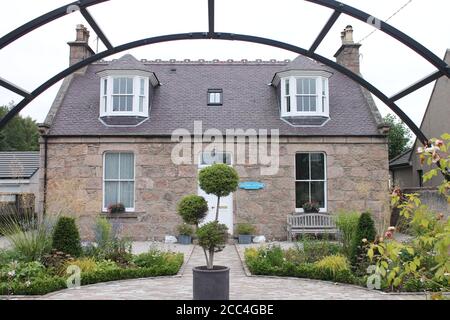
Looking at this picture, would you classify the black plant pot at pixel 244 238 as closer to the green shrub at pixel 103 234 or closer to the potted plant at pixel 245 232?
the potted plant at pixel 245 232

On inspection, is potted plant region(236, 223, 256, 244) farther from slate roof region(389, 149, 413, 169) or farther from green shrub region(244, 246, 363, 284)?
slate roof region(389, 149, 413, 169)

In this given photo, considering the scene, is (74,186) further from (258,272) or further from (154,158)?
(258,272)

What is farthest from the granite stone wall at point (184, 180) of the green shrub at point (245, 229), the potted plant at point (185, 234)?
the potted plant at point (185, 234)

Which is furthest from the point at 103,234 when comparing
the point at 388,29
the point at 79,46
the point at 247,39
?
the point at 79,46

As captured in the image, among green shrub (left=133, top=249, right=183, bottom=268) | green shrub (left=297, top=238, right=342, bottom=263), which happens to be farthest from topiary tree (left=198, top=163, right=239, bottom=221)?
green shrub (left=297, top=238, right=342, bottom=263)

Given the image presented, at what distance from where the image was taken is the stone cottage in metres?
15.3

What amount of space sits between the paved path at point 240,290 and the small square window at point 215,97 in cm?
Answer: 887

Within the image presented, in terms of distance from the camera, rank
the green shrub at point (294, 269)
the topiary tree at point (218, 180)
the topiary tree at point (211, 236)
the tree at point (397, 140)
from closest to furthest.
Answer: the topiary tree at point (211, 236)
the topiary tree at point (218, 180)
the green shrub at point (294, 269)
the tree at point (397, 140)

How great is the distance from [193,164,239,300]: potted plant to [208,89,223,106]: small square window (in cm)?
1022

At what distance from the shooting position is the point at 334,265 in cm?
853

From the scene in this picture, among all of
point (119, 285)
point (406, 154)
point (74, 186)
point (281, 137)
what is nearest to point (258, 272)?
point (119, 285)

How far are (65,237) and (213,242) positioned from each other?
3.72 m

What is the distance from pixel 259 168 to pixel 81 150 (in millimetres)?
5964

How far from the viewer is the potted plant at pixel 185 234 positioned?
14578 mm
